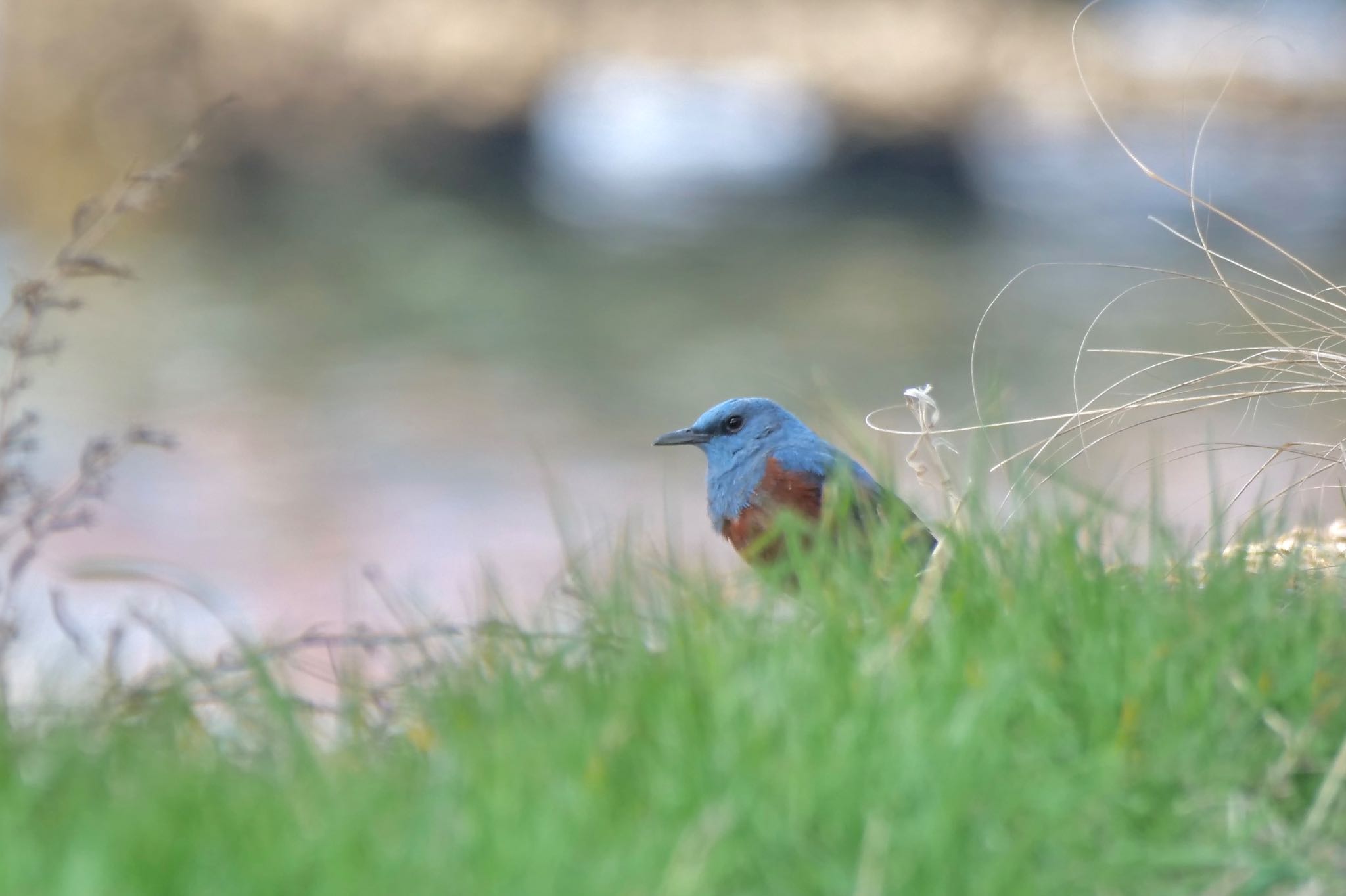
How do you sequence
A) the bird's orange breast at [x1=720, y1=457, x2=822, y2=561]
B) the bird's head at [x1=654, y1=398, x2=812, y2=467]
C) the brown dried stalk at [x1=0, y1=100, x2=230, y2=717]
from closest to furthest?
the brown dried stalk at [x1=0, y1=100, x2=230, y2=717], the bird's orange breast at [x1=720, y1=457, x2=822, y2=561], the bird's head at [x1=654, y1=398, x2=812, y2=467]

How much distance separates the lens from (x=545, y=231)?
69.6 feet

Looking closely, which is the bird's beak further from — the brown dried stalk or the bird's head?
the brown dried stalk

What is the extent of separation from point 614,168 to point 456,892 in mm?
25878

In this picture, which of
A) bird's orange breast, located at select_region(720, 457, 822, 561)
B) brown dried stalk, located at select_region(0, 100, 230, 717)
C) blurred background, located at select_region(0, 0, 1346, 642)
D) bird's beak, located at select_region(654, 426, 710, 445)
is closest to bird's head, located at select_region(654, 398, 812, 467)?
bird's beak, located at select_region(654, 426, 710, 445)

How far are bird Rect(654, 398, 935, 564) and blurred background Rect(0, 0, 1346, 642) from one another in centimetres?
509

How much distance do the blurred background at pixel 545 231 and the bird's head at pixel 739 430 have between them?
5079 millimetres

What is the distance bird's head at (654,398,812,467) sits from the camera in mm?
4195

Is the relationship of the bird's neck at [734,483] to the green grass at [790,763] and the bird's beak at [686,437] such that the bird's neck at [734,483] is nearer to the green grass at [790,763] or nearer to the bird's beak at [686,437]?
the bird's beak at [686,437]

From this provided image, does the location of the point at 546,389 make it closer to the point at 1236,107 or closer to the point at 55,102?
the point at 55,102

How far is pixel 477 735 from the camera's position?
2.22m

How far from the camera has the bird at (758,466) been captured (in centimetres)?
397

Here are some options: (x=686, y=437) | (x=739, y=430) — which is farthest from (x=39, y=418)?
(x=739, y=430)

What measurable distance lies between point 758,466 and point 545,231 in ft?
57.6

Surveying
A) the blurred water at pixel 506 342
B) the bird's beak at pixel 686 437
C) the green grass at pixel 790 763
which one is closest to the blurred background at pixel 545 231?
the blurred water at pixel 506 342
